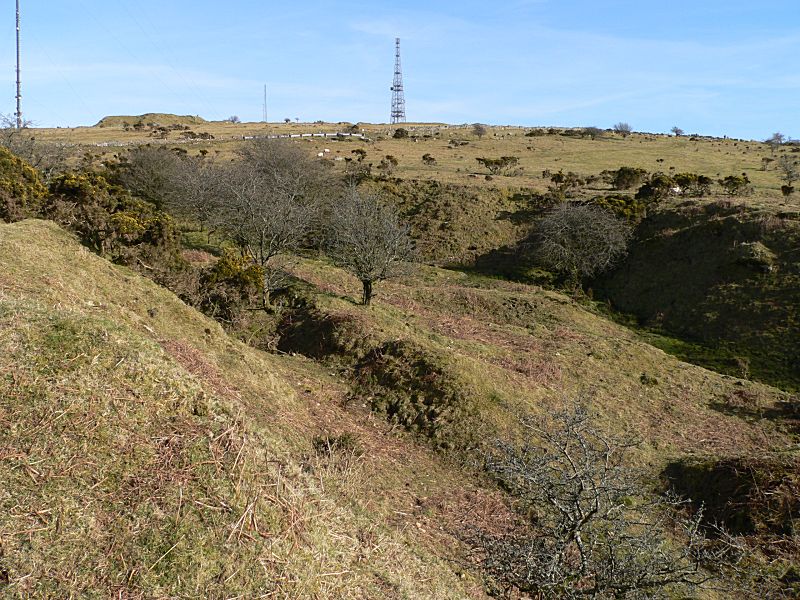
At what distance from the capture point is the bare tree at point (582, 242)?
112ft

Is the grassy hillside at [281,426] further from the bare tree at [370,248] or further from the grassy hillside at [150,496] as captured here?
the bare tree at [370,248]

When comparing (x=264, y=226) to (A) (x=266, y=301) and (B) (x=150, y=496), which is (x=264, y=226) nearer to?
(A) (x=266, y=301)

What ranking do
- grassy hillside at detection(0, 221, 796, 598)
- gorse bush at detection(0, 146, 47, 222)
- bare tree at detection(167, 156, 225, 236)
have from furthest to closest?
1. bare tree at detection(167, 156, 225, 236)
2. gorse bush at detection(0, 146, 47, 222)
3. grassy hillside at detection(0, 221, 796, 598)

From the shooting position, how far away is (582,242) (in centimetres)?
3512

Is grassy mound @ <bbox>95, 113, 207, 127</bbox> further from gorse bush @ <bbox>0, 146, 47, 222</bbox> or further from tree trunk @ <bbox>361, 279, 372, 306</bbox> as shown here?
tree trunk @ <bbox>361, 279, 372, 306</bbox>

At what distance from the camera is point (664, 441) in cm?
1554

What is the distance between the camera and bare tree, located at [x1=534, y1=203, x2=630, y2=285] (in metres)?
34.3

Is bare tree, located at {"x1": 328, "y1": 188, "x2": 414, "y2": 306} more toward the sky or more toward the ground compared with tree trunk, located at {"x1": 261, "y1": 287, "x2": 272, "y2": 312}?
more toward the sky

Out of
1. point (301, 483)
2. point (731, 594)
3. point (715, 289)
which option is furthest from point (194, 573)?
point (715, 289)

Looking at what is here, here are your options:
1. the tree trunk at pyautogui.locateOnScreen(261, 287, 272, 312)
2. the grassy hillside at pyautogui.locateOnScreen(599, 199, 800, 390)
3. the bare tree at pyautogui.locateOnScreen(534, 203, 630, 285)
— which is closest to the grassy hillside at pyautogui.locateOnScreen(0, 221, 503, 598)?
the tree trunk at pyautogui.locateOnScreen(261, 287, 272, 312)

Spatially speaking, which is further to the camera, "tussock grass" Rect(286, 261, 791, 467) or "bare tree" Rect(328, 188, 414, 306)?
"bare tree" Rect(328, 188, 414, 306)

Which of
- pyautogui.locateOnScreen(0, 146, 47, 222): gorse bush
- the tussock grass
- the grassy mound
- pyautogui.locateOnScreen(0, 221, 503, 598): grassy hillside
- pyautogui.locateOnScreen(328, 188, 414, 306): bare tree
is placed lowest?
the tussock grass

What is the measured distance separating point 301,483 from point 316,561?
1.08 m

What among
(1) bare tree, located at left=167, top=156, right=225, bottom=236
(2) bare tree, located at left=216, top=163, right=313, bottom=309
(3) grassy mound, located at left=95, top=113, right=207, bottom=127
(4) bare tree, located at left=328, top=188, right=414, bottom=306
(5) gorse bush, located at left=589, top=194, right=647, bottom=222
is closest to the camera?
(2) bare tree, located at left=216, top=163, right=313, bottom=309
